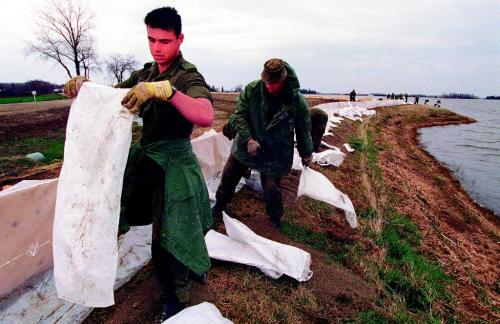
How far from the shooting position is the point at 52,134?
35.8 ft

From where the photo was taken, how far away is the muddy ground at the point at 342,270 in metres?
2.68

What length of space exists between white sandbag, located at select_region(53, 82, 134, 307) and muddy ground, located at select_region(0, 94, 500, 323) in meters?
0.70

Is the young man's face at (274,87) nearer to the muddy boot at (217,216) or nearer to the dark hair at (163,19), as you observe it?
the muddy boot at (217,216)

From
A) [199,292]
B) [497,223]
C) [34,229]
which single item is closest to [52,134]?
[34,229]

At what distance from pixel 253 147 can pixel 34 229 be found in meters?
2.03

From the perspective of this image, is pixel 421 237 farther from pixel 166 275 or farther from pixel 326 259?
pixel 166 275

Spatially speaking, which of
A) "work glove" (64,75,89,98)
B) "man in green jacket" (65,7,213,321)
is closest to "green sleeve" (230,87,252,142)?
"man in green jacket" (65,7,213,321)

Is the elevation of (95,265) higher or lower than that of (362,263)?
higher

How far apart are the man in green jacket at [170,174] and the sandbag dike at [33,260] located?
733 millimetres

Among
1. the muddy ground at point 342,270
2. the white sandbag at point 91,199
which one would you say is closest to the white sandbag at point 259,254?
the muddy ground at point 342,270

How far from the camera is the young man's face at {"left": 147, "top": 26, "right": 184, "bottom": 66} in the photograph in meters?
2.01

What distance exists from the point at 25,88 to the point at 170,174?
37.6 meters

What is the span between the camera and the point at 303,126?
3.89m

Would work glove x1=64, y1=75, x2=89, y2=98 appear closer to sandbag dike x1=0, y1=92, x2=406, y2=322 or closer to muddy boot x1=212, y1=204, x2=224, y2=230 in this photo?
sandbag dike x1=0, y1=92, x2=406, y2=322
